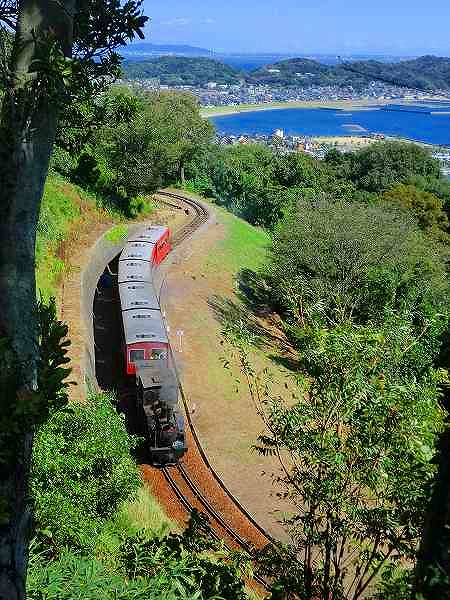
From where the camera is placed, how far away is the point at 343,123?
540ft

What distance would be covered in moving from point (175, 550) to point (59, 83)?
16.3ft

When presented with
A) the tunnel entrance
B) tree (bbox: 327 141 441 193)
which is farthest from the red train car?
tree (bbox: 327 141 441 193)

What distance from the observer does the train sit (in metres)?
13.9

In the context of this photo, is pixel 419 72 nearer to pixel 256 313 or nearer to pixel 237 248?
pixel 237 248

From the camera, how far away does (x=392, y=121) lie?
169 m

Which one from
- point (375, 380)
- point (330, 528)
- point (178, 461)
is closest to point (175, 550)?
point (330, 528)

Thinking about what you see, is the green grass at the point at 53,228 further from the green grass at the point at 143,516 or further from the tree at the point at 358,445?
the tree at the point at 358,445

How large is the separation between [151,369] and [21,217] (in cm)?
1175

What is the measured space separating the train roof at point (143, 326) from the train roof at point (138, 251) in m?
4.62

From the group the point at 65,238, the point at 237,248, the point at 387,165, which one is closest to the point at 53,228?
the point at 65,238

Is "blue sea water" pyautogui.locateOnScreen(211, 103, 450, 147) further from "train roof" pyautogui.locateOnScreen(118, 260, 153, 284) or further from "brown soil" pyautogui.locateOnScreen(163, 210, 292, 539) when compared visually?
"train roof" pyautogui.locateOnScreen(118, 260, 153, 284)

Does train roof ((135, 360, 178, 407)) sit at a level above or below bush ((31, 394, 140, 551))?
below

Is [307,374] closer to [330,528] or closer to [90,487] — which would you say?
[330,528]

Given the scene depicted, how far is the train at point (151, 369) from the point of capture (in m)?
13.9
